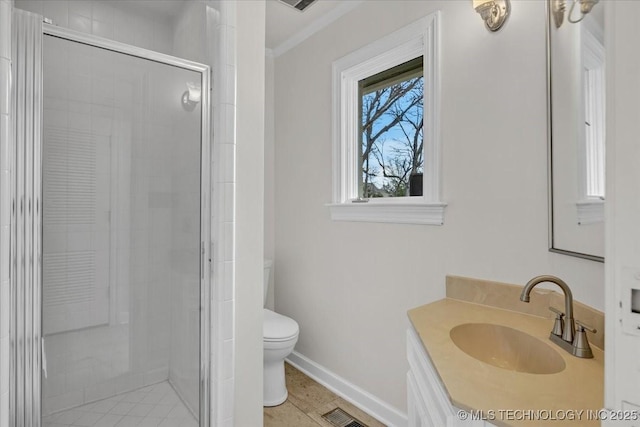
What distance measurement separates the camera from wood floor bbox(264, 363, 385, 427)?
6.48 ft

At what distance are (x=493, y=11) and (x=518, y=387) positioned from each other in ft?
4.93

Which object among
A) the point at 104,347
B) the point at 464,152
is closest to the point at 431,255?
the point at 464,152

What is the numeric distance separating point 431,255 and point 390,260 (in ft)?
0.92

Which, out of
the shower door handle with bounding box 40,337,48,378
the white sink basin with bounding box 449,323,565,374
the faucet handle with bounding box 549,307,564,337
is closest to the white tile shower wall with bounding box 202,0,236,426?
the shower door handle with bounding box 40,337,48,378

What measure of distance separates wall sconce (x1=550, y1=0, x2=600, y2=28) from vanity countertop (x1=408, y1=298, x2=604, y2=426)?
106 cm

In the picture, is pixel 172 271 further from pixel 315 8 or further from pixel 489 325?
pixel 315 8

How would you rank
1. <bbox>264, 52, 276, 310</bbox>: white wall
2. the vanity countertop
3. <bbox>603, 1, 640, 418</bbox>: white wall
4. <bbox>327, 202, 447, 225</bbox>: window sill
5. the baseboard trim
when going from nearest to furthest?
<bbox>603, 1, 640, 418</bbox>: white wall → the vanity countertop → <bbox>327, 202, 447, 225</bbox>: window sill → the baseboard trim → <bbox>264, 52, 276, 310</bbox>: white wall

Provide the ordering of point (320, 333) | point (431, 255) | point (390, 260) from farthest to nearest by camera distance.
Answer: point (320, 333) → point (390, 260) → point (431, 255)

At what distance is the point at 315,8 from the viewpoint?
2.30 m

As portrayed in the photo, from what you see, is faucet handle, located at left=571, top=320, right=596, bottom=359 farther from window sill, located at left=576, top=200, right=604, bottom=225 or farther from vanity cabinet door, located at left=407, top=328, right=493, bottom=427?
vanity cabinet door, located at left=407, top=328, right=493, bottom=427

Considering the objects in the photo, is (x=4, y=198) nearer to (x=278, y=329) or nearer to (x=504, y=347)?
(x=278, y=329)

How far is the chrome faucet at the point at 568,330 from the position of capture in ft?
3.25

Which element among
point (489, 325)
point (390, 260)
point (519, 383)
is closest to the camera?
point (519, 383)

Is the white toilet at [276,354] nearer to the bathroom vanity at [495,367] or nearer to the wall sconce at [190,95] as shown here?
the bathroom vanity at [495,367]
